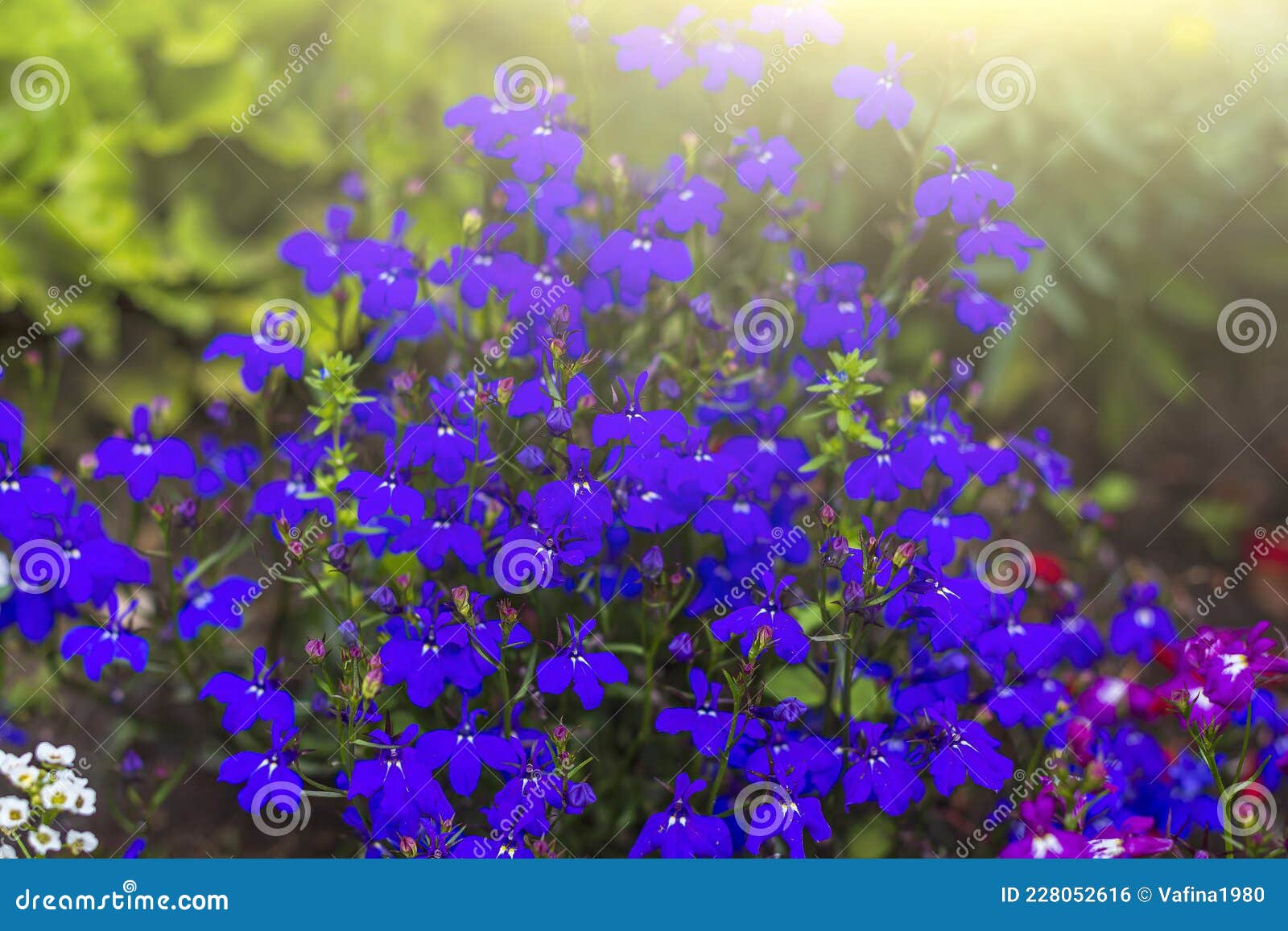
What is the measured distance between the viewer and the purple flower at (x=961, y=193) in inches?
76.1

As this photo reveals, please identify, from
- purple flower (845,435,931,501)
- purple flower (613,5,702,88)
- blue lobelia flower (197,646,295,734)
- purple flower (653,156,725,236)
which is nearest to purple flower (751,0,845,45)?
purple flower (613,5,702,88)

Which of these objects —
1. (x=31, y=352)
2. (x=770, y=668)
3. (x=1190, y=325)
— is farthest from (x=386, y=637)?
(x=1190, y=325)

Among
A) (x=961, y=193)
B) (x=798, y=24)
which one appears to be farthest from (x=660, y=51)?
(x=961, y=193)

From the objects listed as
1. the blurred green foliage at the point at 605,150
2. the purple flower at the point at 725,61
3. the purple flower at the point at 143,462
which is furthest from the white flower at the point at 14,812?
the blurred green foliage at the point at 605,150

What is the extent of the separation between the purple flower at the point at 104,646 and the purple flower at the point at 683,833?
90cm

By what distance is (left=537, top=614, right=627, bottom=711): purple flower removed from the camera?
1.63 m

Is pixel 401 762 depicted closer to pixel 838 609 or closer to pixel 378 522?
pixel 378 522

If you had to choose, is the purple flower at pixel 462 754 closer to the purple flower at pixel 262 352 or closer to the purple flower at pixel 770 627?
the purple flower at pixel 770 627

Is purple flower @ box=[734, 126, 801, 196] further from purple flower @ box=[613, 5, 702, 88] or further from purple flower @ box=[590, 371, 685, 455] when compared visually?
purple flower @ box=[590, 371, 685, 455]

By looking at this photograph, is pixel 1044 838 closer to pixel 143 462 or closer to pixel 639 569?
pixel 639 569

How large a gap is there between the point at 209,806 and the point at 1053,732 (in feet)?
5.95

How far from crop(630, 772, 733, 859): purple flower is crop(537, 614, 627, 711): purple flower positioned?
0.58 ft

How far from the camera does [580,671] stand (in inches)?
65.7

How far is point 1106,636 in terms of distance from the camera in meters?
2.68
